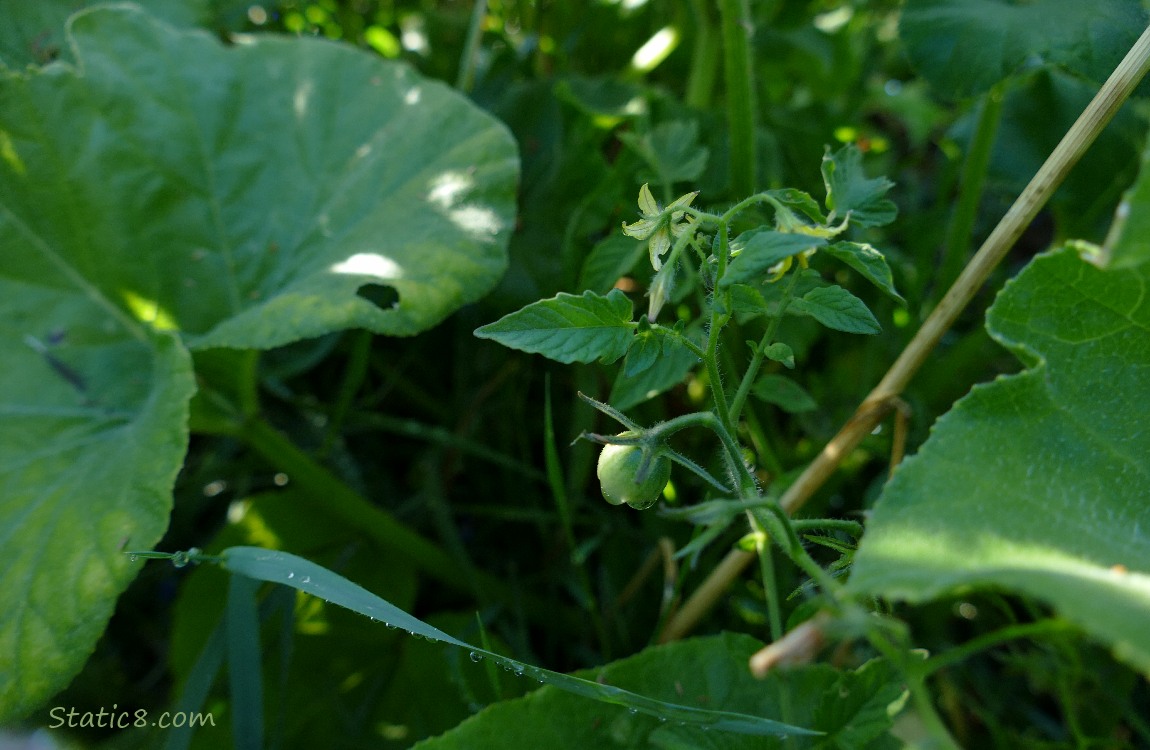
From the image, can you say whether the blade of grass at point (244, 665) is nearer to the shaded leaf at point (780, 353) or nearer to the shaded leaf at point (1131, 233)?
the shaded leaf at point (780, 353)

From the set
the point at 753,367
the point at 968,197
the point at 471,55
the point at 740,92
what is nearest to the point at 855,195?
the point at 753,367

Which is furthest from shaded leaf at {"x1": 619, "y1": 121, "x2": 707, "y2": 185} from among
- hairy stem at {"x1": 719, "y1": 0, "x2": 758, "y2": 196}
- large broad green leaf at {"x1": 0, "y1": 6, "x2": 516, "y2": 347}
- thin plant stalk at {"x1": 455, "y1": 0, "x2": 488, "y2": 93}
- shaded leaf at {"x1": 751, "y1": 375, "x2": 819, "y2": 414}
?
thin plant stalk at {"x1": 455, "y1": 0, "x2": 488, "y2": 93}

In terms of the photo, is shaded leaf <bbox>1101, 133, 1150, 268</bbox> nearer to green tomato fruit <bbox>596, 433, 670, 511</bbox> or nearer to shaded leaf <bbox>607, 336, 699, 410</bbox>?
green tomato fruit <bbox>596, 433, 670, 511</bbox>

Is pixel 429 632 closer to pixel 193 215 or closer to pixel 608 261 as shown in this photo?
pixel 608 261

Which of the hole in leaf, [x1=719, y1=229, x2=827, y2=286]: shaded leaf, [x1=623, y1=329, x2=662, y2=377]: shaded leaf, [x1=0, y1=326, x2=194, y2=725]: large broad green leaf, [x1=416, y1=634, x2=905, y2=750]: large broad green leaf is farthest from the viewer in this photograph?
the hole in leaf

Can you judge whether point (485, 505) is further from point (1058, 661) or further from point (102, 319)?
point (1058, 661)

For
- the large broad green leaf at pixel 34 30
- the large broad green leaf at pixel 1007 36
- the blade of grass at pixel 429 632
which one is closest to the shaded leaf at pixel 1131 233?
the blade of grass at pixel 429 632
